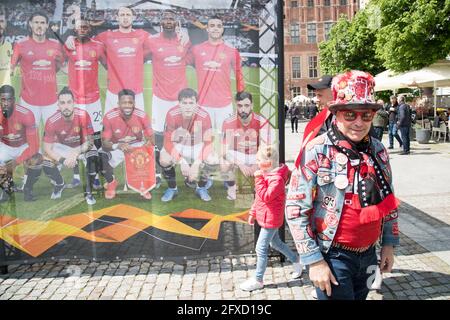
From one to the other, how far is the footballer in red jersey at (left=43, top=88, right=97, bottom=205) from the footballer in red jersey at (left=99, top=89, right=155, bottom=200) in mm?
140

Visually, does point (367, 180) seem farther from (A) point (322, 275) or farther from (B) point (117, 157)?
(B) point (117, 157)

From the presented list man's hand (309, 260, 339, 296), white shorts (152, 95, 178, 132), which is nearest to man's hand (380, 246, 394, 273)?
man's hand (309, 260, 339, 296)

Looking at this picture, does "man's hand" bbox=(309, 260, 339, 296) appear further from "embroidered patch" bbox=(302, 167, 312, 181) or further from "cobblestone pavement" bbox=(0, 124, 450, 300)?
"cobblestone pavement" bbox=(0, 124, 450, 300)

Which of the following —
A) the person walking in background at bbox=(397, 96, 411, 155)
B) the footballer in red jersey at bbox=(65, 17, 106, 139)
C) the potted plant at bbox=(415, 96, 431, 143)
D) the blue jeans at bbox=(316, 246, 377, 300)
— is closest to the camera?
the blue jeans at bbox=(316, 246, 377, 300)

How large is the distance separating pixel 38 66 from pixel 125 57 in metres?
0.90

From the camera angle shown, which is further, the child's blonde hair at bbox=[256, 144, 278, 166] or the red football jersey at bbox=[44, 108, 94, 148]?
the red football jersey at bbox=[44, 108, 94, 148]

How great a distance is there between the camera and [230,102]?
442 centimetres

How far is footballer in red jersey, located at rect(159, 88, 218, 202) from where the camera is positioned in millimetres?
4406

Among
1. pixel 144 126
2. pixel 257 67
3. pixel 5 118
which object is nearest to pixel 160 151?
pixel 144 126

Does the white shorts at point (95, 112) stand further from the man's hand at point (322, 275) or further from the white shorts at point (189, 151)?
the man's hand at point (322, 275)

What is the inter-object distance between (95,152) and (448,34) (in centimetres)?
1609

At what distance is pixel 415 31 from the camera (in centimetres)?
1602

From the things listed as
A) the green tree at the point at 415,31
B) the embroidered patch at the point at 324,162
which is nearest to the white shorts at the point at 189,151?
the embroidered patch at the point at 324,162

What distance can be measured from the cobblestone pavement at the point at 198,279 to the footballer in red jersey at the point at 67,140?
108 centimetres
